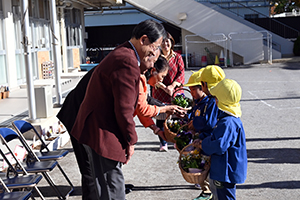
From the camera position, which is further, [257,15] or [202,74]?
[257,15]

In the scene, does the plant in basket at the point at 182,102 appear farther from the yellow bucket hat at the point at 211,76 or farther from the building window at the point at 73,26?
the building window at the point at 73,26

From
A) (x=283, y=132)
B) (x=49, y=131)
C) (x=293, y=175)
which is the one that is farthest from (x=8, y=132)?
(x=283, y=132)

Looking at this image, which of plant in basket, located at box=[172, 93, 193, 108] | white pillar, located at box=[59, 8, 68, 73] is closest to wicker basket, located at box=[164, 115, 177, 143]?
plant in basket, located at box=[172, 93, 193, 108]

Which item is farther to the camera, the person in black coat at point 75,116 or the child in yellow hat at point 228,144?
the person in black coat at point 75,116

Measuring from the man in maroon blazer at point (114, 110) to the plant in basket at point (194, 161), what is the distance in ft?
3.23

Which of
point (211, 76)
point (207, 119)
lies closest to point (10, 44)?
point (211, 76)

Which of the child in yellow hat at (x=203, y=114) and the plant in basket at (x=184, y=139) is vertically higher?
the child in yellow hat at (x=203, y=114)

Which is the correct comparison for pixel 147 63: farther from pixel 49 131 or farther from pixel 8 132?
pixel 49 131

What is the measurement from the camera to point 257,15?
2773 centimetres

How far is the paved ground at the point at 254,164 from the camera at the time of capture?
16.7 feet

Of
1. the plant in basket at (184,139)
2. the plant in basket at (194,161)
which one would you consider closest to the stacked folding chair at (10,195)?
the plant in basket at (194,161)

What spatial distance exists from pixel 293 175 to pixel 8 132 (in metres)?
3.68

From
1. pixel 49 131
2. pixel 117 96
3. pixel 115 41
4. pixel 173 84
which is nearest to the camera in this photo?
pixel 117 96

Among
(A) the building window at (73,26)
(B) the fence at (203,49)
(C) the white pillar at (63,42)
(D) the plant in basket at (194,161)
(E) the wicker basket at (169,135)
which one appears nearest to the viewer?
(D) the plant in basket at (194,161)
